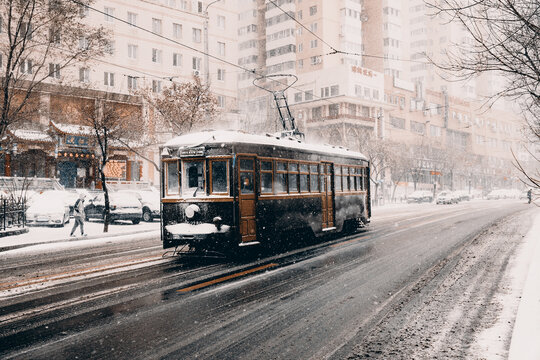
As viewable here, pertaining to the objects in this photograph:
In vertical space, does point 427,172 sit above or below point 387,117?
below

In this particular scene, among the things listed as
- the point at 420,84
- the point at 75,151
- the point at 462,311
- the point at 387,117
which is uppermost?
the point at 420,84

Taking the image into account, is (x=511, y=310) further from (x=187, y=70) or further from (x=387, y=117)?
(x=387, y=117)

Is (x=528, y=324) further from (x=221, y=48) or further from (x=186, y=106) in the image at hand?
(x=221, y=48)

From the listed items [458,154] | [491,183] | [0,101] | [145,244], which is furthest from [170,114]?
[491,183]

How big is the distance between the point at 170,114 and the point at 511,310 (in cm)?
2183

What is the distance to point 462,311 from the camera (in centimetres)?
626

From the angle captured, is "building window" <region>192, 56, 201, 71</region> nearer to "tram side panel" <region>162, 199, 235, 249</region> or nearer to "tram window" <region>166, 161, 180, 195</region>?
"tram window" <region>166, 161, 180, 195</region>

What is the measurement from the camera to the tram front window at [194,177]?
10.5m

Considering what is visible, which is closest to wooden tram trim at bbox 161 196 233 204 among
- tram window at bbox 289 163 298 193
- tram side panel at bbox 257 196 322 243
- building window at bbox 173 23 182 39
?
tram side panel at bbox 257 196 322 243

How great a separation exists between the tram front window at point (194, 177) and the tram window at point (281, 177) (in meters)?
2.06

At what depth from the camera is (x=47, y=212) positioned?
66.9 feet

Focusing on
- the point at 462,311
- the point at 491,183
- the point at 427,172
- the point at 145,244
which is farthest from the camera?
the point at 491,183

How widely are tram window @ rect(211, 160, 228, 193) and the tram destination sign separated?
39cm

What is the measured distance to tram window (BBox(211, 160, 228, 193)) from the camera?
10258mm
